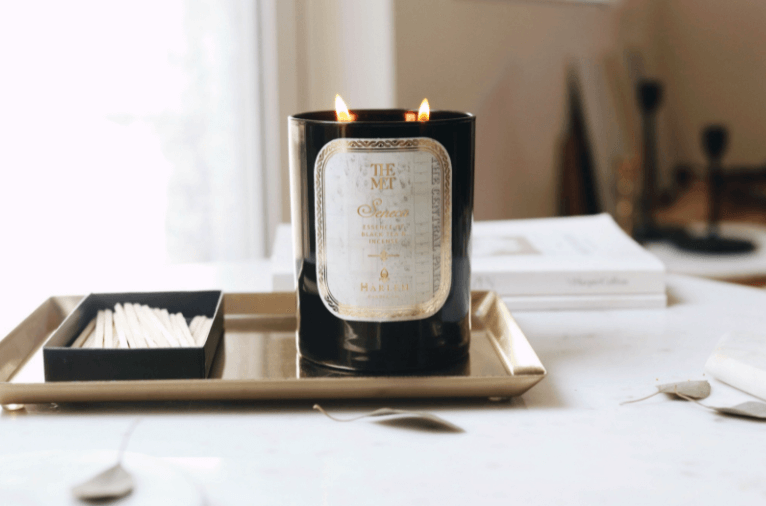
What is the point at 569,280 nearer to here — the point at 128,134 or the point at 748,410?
the point at 748,410

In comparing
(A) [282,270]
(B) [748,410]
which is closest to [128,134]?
(A) [282,270]

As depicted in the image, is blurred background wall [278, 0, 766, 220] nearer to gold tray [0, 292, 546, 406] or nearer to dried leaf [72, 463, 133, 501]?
gold tray [0, 292, 546, 406]

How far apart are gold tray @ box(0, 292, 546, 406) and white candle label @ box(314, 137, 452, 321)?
4 centimetres

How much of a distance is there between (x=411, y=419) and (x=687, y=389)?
0.50ft

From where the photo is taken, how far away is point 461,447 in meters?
0.34

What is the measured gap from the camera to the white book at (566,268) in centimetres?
60

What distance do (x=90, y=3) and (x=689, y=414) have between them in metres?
1.08

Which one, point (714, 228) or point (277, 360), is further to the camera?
point (714, 228)

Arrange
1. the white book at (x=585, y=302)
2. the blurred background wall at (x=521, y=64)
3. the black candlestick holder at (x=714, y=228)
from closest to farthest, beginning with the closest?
the white book at (x=585, y=302), the blurred background wall at (x=521, y=64), the black candlestick holder at (x=714, y=228)

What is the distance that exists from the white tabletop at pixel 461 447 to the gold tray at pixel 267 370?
0.04ft

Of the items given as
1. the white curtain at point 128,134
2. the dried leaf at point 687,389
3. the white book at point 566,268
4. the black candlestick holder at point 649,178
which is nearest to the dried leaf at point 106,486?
the dried leaf at point 687,389

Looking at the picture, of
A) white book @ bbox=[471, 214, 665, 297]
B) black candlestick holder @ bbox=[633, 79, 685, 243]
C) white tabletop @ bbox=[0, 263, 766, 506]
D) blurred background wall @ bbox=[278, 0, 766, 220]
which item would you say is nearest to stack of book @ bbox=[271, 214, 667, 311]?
white book @ bbox=[471, 214, 665, 297]

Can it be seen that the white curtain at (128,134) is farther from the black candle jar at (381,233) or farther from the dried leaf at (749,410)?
the dried leaf at (749,410)

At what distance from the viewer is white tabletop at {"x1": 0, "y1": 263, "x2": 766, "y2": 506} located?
30 centimetres
